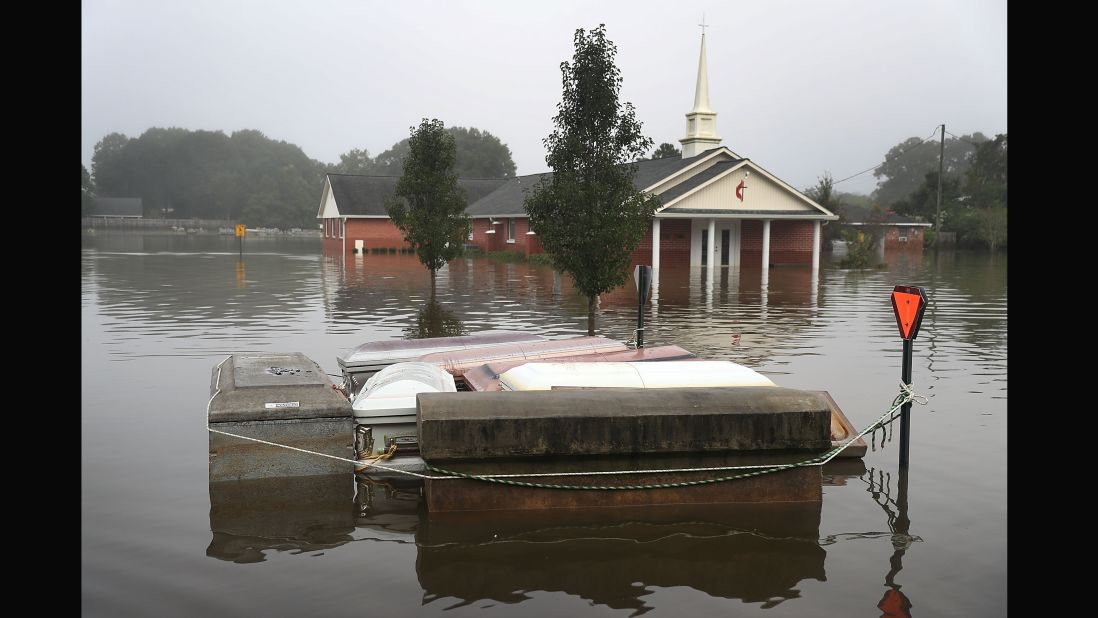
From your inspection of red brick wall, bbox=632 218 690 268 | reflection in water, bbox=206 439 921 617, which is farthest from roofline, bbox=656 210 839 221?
reflection in water, bbox=206 439 921 617

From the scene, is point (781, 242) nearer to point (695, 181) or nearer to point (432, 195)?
point (695, 181)

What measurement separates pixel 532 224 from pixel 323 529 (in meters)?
8.61

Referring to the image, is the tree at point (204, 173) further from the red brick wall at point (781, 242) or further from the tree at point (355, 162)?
the red brick wall at point (781, 242)

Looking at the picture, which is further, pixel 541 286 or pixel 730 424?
pixel 541 286

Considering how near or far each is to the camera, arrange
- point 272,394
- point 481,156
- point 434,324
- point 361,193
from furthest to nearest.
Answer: point 481,156, point 361,193, point 434,324, point 272,394

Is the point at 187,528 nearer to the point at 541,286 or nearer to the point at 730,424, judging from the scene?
the point at 730,424

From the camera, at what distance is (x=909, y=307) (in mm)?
7156

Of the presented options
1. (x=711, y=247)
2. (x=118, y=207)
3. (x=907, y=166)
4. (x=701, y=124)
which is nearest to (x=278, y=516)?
(x=711, y=247)

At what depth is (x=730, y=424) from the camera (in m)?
6.63

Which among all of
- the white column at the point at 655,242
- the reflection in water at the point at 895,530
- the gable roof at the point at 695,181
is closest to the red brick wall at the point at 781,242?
the gable roof at the point at 695,181

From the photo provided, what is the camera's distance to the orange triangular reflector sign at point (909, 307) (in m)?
7.00

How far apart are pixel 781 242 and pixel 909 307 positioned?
34.6 metres

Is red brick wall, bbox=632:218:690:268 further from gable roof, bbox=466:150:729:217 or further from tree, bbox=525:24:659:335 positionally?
tree, bbox=525:24:659:335
